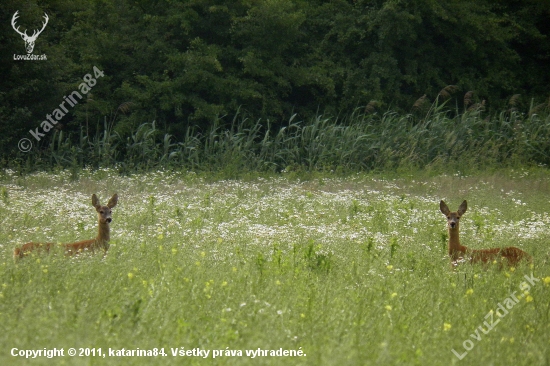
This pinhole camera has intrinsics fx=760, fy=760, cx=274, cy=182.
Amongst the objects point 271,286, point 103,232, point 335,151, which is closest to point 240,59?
point 335,151

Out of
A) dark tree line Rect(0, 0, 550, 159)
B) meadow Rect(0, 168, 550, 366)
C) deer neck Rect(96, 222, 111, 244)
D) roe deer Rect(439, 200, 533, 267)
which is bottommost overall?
deer neck Rect(96, 222, 111, 244)

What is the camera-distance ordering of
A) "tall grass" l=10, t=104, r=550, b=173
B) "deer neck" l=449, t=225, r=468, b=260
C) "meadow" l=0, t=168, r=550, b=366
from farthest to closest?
"tall grass" l=10, t=104, r=550, b=173
"deer neck" l=449, t=225, r=468, b=260
"meadow" l=0, t=168, r=550, b=366

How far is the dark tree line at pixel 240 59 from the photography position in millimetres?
18812

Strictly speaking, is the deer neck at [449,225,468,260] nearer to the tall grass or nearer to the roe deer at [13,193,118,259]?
the roe deer at [13,193,118,259]

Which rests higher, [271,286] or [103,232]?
[271,286]

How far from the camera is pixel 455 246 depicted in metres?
7.92

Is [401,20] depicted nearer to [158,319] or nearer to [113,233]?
[113,233]

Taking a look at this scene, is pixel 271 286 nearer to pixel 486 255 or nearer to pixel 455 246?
pixel 486 255

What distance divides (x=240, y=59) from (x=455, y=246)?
14113 mm

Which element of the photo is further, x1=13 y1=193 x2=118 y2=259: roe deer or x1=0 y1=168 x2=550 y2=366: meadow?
x1=13 y1=193 x2=118 y2=259: roe deer

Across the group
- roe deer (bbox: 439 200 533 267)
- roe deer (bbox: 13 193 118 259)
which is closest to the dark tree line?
roe deer (bbox: 13 193 118 259)

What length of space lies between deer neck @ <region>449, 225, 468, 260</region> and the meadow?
0.45ft

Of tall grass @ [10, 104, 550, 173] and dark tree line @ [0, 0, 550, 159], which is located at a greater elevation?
dark tree line @ [0, 0, 550, 159]

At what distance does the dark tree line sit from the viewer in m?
18.8
